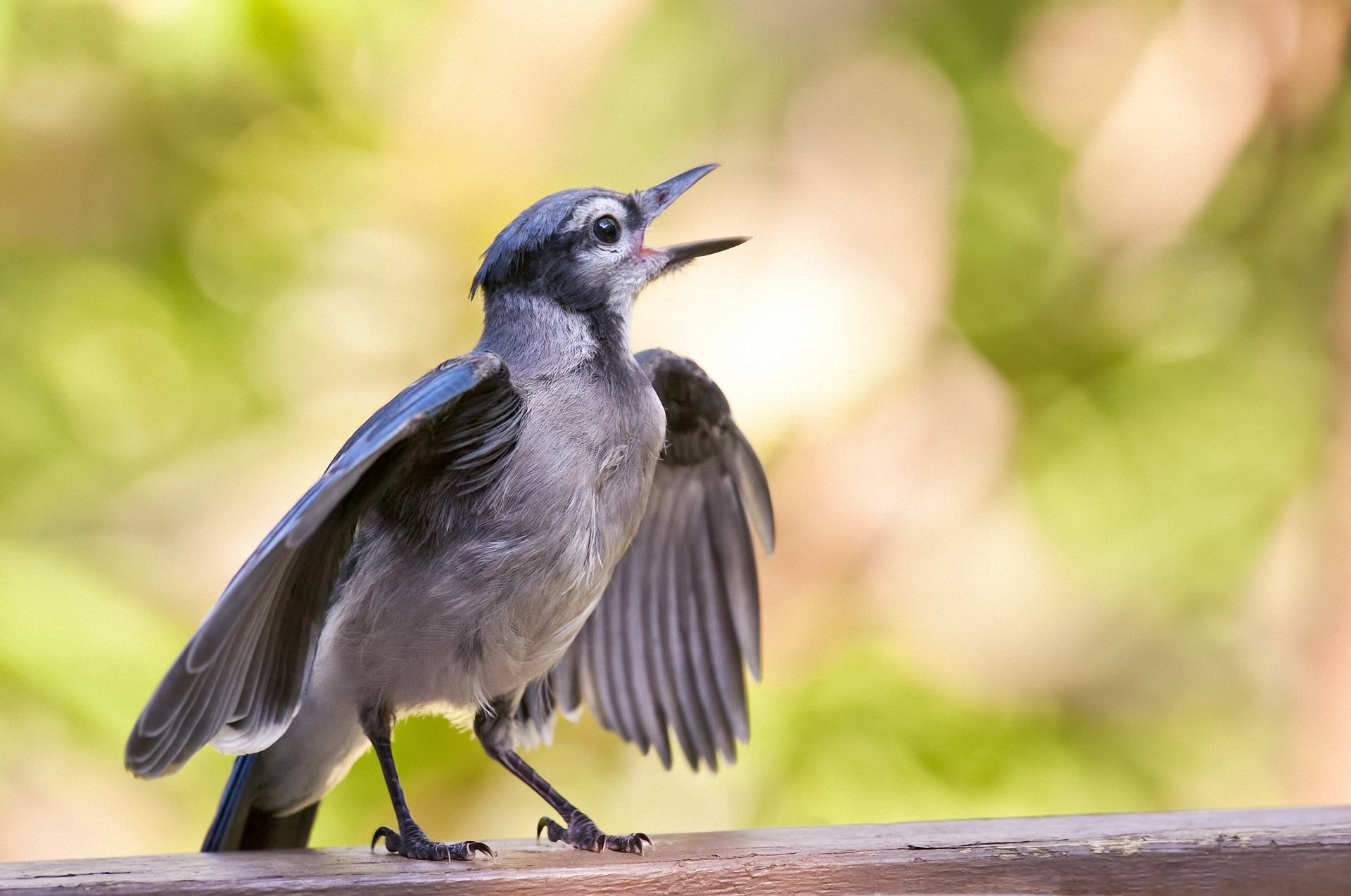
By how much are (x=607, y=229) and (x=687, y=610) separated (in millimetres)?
745

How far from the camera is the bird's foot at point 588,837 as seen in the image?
64.7 inches

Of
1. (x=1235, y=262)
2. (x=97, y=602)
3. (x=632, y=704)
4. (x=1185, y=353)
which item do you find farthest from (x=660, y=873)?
(x=1235, y=262)

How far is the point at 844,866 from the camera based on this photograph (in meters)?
1.52

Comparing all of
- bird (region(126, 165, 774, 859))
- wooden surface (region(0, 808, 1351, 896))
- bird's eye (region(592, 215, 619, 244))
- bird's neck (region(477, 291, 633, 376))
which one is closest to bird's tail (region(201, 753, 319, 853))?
bird (region(126, 165, 774, 859))

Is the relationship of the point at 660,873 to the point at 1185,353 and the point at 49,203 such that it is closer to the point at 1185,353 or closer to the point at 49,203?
the point at 49,203

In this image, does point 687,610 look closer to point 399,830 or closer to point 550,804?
point 550,804

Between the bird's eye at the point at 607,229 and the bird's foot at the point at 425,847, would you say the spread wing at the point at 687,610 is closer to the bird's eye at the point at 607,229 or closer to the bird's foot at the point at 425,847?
the bird's eye at the point at 607,229

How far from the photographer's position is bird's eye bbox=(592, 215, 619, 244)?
183 cm

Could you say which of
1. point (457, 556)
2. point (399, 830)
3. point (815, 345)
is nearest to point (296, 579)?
point (457, 556)

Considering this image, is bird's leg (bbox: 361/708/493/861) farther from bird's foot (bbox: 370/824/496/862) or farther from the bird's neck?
the bird's neck

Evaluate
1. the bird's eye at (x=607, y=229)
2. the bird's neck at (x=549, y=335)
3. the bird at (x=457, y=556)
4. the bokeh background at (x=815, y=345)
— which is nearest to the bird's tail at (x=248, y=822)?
the bird at (x=457, y=556)

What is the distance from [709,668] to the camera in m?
2.24

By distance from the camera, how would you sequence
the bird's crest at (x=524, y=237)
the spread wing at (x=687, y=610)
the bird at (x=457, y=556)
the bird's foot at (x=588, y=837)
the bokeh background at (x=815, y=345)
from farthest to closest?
the bokeh background at (x=815, y=345)
the spread wing at (x=687, y=610)
the bird's crest at (x=524, y=237)
the bird's foot at (x=588, y=837)
the bird at (x=457, y=556)

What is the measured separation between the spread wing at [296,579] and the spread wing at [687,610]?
0.55m
